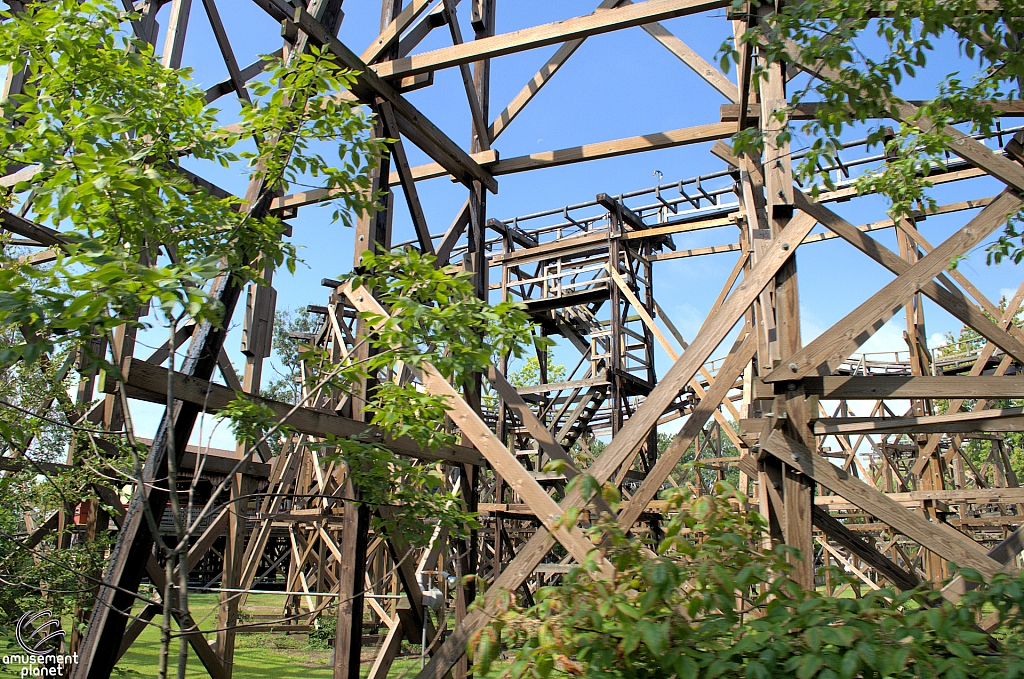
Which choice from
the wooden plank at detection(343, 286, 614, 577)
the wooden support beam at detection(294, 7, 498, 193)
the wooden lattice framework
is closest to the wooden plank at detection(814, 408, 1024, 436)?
the wooden lattice framework

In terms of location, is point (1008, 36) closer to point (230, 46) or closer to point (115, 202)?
point (115, 202)

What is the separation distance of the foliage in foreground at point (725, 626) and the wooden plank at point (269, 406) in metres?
1.59

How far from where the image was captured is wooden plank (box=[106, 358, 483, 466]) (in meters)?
3.68

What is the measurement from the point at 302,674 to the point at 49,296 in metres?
8.51

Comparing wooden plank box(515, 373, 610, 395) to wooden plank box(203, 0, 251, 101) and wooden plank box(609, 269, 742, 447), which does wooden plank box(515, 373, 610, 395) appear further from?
wooden plank box(203, 0, 251, 101)

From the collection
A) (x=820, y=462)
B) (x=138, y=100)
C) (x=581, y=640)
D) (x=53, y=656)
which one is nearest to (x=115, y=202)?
(x=138, y=100)

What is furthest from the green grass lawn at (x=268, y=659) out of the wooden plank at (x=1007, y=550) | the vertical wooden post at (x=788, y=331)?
the wooden plank at (x=1007, y=550)

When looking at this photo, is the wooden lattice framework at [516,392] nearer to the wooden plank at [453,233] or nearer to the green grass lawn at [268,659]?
the wooden plank at [453,233]

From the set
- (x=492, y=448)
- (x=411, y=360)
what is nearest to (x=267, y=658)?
(x=492, y=448)

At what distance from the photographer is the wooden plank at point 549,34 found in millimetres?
5008

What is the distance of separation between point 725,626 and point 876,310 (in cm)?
244

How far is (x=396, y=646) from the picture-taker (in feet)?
19.8

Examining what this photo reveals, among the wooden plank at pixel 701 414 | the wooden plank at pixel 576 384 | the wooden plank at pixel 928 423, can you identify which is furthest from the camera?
the wooden plank at pixel 576 384

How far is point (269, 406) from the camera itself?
429cm
